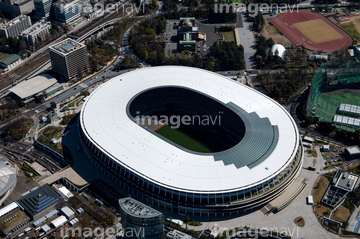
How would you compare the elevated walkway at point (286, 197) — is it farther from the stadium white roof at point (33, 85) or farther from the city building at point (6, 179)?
the stadium white roof at point (33, 85)

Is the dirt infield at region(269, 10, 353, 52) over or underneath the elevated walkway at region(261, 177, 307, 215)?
over

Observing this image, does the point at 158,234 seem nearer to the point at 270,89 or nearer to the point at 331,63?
the point at 270,89

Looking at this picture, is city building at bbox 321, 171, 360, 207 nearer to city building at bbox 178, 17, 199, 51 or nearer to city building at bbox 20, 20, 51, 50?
city building at bbox 178, 17, 199, 51

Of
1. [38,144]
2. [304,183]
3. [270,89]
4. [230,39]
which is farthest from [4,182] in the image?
[230,39]

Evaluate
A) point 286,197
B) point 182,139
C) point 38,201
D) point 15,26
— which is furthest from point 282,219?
point 15,26

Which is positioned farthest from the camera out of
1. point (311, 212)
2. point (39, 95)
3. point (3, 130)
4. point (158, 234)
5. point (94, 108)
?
point (39, 95)

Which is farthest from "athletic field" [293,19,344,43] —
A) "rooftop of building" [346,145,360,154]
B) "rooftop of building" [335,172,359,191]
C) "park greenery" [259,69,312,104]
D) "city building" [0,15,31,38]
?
"city building" [0,15,31,38]
